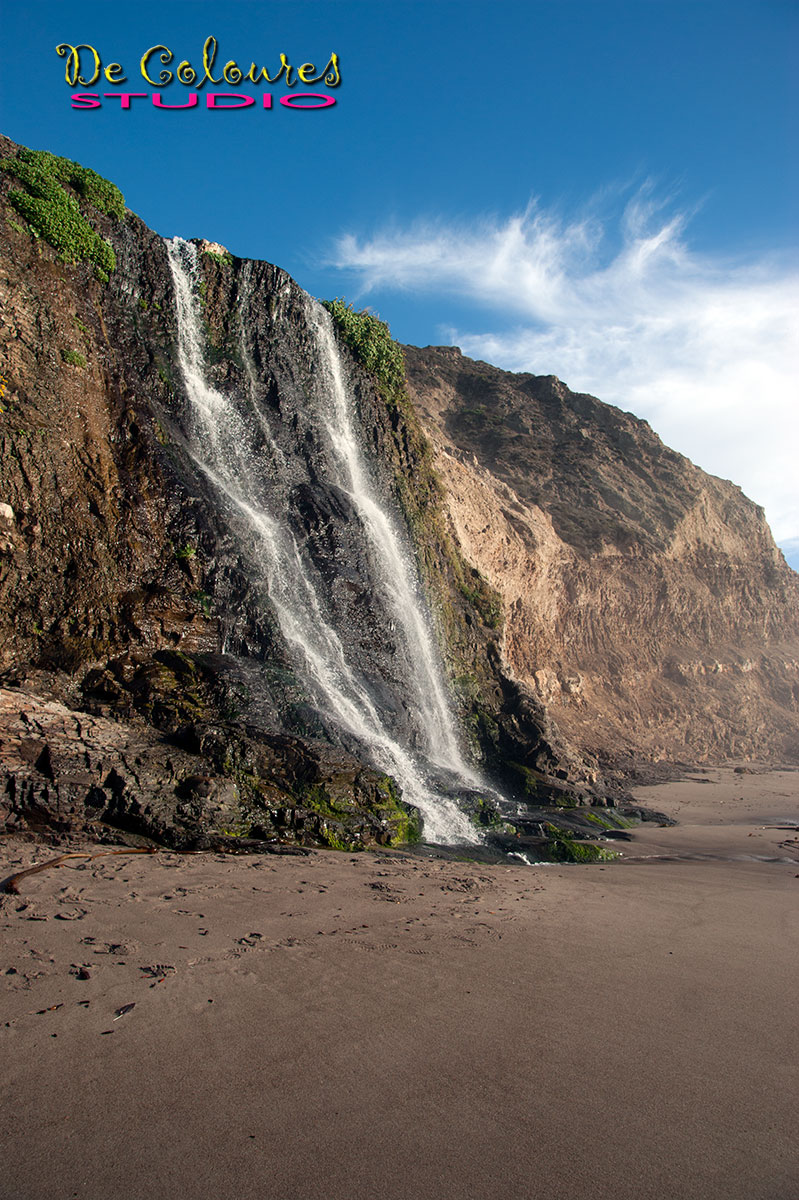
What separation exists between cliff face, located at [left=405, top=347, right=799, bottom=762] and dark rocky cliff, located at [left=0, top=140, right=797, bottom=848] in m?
0.28

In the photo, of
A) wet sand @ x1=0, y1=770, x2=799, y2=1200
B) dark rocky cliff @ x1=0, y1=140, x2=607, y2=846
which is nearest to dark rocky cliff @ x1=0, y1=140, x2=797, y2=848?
dark rocky cliff @ x1=0, y1=140, x2=607, y2=846

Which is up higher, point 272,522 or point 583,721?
point 272,522

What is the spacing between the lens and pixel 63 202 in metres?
14.7

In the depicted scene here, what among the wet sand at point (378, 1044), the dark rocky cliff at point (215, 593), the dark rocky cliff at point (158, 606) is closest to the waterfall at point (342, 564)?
the dark rocky cliff at point (215, 593)

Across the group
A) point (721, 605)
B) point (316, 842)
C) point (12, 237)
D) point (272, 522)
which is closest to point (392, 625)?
point (272, 522)

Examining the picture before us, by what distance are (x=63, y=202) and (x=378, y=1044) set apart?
1767cm

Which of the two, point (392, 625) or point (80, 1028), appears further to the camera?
point (392, 625)

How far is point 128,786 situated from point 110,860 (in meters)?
1.57

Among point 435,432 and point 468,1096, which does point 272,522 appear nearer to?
point 468,1096

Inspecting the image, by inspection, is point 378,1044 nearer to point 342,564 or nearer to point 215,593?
point 215,593

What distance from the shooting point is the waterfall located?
13203mm

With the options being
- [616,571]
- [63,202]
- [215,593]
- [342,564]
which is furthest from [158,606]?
[616,571]

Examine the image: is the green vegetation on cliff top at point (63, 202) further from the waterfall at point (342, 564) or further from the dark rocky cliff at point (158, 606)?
the waterfall at point (342, 564)

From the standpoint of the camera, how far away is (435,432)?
35.5m
